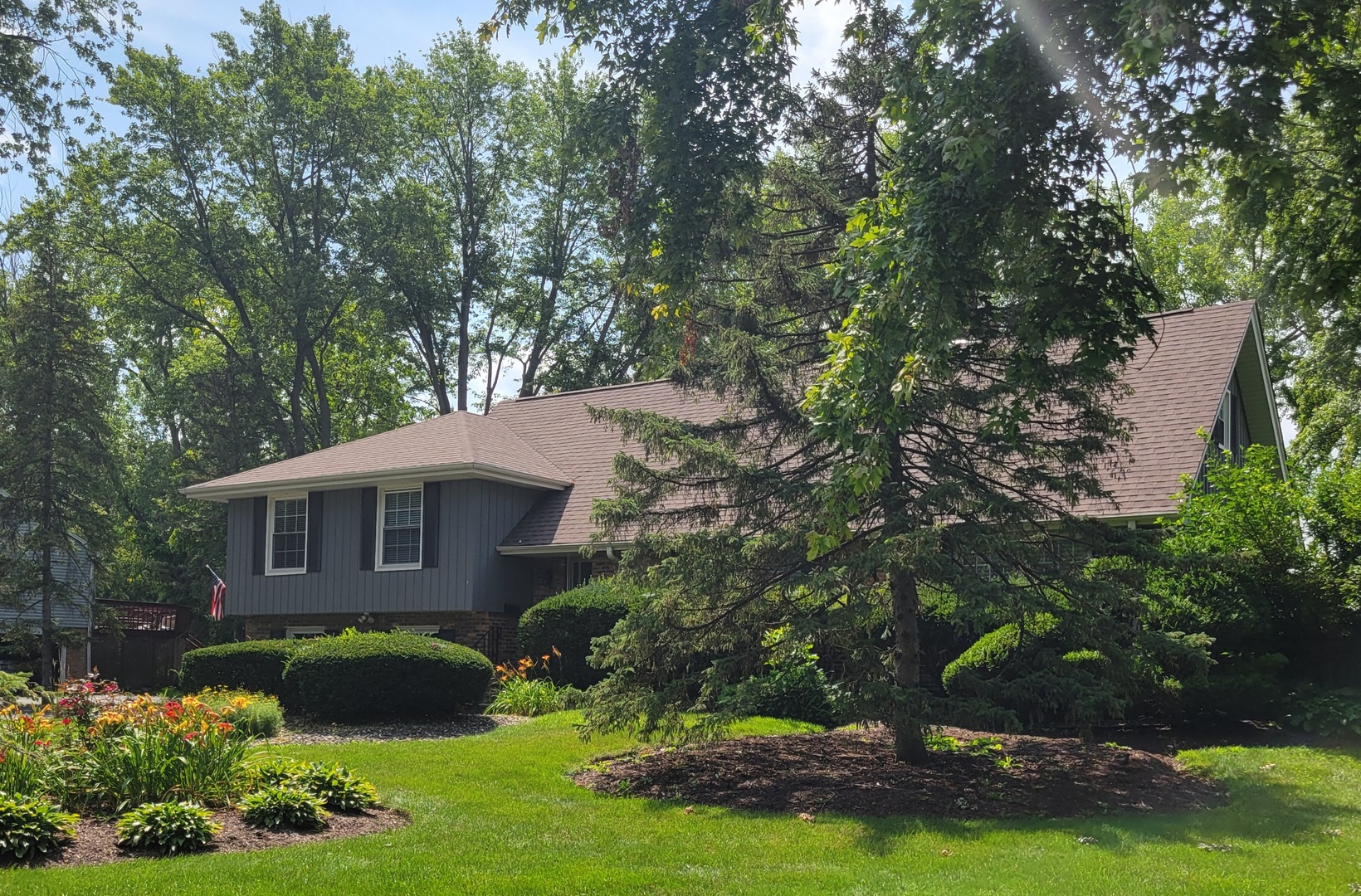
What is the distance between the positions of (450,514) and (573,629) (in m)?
4.33

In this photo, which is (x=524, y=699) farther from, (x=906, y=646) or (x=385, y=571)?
(x=906, y=646)

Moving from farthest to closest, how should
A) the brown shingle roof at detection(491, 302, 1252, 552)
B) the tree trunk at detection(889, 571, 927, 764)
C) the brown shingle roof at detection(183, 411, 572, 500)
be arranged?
the brown shingle roof at detection(183, 411, 572, 500), the brown shingle roof at detection(491, 302, 1252, 552), the tree trunk at detection(889, 571, 927, 764)

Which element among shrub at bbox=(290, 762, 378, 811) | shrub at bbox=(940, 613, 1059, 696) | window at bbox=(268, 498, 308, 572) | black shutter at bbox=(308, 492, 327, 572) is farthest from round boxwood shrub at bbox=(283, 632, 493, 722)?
window at bbox=(268, 498, 308, 572)

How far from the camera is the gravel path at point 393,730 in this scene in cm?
1379

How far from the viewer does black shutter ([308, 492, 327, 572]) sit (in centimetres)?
2203

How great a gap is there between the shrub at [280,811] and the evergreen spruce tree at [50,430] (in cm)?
1572

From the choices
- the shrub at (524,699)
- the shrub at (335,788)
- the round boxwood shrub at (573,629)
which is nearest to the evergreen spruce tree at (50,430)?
the round boxwood shrub at (573,629)

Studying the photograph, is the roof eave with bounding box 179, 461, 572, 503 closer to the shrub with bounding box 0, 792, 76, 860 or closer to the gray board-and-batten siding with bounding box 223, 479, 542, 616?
the gray board-and-batten siding with bounding box 223, 479, 542, 616

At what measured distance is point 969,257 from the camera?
8.69 meters

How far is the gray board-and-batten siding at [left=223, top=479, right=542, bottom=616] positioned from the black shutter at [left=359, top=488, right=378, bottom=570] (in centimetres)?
2

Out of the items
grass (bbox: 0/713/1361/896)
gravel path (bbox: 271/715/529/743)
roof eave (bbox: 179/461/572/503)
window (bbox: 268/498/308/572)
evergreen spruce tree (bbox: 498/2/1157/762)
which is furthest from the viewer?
window (bbox: 268/498/308/572)

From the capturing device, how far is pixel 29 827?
7.27 m

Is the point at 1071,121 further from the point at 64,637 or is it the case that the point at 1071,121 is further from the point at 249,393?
the point at 249,393

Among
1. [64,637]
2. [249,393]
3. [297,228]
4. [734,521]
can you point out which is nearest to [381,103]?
[297,228]
